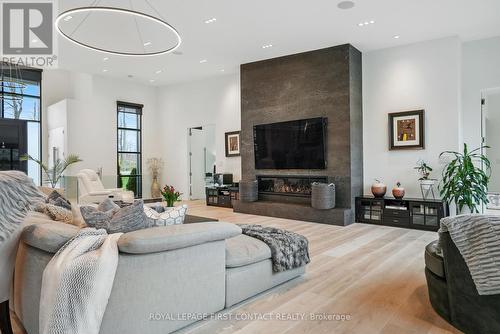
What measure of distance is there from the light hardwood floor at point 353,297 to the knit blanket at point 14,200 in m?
A: 1.28

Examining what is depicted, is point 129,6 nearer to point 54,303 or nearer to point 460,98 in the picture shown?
point 54,303

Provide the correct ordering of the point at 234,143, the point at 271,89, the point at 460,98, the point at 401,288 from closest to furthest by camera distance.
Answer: the point at 401,288
the point at 460,98
the point at 271,89
the point at 234,143

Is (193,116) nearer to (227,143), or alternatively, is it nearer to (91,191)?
(227,143)

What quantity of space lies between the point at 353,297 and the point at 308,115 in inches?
185

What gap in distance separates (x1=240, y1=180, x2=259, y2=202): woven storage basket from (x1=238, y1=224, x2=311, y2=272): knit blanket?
4.23 meters

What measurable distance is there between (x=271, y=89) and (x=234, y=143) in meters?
2.08

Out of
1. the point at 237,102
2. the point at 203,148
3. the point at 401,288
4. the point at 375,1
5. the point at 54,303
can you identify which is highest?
the point at 375,1

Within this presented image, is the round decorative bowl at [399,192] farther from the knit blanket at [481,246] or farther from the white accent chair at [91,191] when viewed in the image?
the white accent chair at [91,191]

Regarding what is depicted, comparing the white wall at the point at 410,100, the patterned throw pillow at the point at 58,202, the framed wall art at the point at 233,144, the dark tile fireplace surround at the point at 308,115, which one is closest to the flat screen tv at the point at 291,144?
the dark tile fireplace surround at the point at 308,115

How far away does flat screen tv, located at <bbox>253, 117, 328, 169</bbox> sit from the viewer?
671 cm

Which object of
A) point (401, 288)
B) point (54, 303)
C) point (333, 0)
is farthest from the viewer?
point (333, 0)

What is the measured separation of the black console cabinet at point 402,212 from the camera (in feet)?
18.4

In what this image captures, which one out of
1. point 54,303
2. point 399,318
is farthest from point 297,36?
point 54,303

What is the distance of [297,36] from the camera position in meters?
6.08
